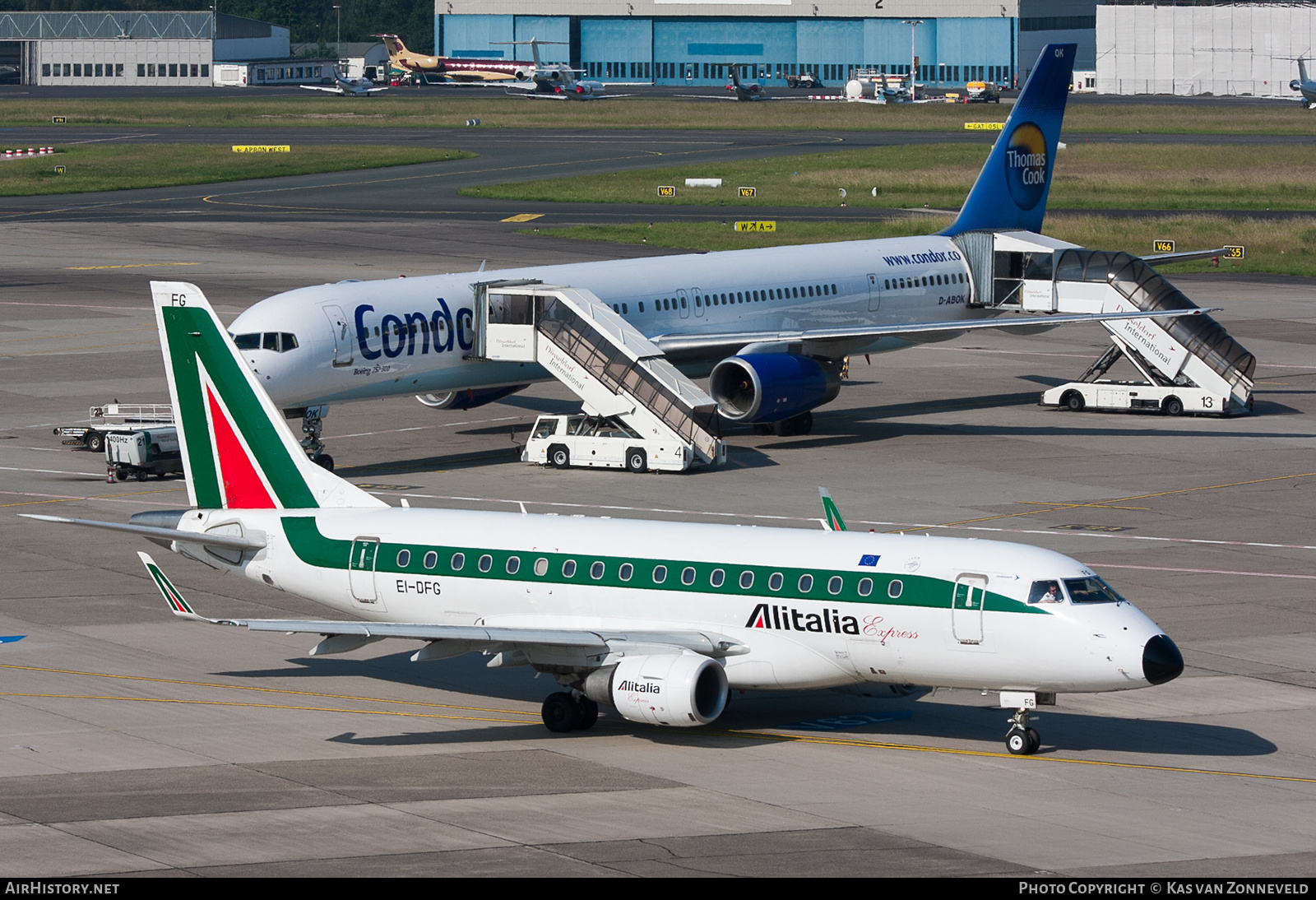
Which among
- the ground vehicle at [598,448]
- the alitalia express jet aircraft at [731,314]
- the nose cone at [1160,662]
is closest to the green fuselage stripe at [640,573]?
the nose cone at [1160,662]

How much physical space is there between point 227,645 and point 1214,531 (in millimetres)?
24242

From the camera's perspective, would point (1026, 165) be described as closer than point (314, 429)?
No

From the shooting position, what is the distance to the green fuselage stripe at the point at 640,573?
2769 cm

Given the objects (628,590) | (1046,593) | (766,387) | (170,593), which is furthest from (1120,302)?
(170,593)

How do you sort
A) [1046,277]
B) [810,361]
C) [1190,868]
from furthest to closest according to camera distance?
1. [1046,277]
2. [810,361]
3. [1190,868]

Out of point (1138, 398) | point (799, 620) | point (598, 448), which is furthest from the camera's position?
point (1138, 398)

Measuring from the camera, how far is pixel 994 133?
178m

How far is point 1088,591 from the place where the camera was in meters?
27.2

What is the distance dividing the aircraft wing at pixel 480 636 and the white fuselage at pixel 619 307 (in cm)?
2058

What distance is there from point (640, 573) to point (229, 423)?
27.7 ft

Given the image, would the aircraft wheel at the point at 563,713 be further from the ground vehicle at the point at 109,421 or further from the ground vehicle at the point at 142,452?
the ground vehicle at the point at 109,421

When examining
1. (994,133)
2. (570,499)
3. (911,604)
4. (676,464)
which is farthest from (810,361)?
(994,133)

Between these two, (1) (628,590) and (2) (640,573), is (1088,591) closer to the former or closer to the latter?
(2) (640,573)
